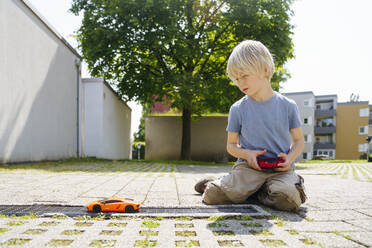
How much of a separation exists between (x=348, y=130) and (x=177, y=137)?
31.5 metres

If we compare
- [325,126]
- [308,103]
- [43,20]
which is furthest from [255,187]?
[325,126]

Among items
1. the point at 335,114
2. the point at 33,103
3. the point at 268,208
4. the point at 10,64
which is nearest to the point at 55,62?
the point at 33,103

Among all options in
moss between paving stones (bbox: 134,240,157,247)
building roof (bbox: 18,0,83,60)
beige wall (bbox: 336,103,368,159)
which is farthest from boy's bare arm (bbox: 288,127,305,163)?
beige wall (bbox: 336,103,368,159)

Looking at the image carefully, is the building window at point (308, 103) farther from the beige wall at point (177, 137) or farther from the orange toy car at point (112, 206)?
the orange toy car at point (112, 206)

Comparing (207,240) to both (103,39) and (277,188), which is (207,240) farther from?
(103,39)

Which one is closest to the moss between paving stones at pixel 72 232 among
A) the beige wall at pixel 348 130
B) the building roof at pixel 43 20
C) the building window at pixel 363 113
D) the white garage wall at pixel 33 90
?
the white garage wall at pixel 33 90

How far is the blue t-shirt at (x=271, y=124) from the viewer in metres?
2.18

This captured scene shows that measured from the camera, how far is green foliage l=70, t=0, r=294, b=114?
32.1 ft

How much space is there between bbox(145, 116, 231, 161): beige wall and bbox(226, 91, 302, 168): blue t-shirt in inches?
513

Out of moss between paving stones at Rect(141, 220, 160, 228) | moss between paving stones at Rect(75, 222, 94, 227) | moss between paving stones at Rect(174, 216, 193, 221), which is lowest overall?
moss between paving stones at Rect(174, 216, 193, 221)

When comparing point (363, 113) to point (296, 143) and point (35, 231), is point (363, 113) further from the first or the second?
point (35, 231)

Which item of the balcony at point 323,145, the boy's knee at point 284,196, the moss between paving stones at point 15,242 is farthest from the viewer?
the balcony at point 323,145

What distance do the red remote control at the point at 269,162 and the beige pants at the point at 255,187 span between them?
11 cm

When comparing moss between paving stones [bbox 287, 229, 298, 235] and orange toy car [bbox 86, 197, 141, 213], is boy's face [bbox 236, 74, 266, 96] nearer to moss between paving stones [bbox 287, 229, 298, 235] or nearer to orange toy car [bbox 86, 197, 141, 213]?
moss between paving stones [bbox 287, 229, 298, 235]
